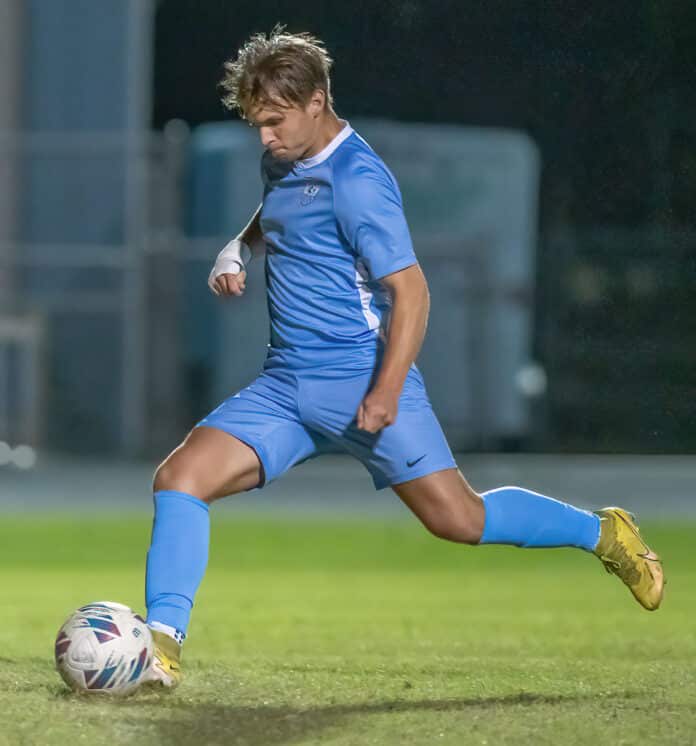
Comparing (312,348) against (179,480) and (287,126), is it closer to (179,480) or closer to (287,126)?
(179,480)

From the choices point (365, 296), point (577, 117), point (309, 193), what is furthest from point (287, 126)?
point (577, 117)

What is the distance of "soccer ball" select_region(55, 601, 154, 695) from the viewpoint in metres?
4.88

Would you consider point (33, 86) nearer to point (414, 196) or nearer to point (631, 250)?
point (414, 196)

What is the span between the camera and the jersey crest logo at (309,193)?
511 cm

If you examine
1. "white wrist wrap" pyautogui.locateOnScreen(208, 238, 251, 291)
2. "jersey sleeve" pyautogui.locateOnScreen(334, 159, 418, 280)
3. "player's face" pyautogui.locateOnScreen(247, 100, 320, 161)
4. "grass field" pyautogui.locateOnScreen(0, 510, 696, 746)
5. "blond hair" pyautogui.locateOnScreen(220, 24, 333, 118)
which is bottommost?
"grass field" pyautogui.locateOnScreen(0, 510, 696, 746)

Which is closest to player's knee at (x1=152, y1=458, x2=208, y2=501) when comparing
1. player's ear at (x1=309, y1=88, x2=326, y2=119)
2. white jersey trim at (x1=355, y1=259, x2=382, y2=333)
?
white jersey trim at (x1=355, y1=259, x2=382, y2=333)

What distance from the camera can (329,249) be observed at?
5133 millimetres

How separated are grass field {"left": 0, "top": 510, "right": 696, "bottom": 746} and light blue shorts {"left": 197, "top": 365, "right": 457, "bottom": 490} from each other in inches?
27.2

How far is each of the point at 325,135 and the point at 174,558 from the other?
1277mm

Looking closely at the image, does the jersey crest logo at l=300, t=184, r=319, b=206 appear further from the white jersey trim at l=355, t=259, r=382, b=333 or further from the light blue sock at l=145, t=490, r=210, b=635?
the light blue sock at l=145, t=490, r=210, b=635

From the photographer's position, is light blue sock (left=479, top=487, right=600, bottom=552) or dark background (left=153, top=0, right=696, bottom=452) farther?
dark background (left=153, top=0, right=696, bottom=452)

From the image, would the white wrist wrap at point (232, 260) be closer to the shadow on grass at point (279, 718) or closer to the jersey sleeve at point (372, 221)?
the jersey sleeve at point (372, 221)

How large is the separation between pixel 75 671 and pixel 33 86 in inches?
612

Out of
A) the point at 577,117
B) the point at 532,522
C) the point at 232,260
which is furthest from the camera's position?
the point at 577,117
